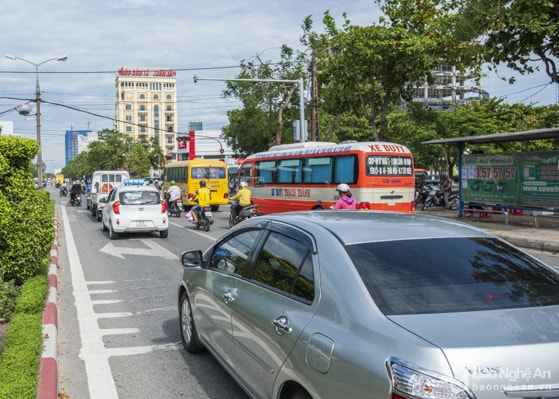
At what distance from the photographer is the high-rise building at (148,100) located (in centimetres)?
14775

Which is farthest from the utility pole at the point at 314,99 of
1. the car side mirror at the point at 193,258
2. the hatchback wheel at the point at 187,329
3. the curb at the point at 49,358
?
the car side mirror at the point at 193,258

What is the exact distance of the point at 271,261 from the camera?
12.5 feet

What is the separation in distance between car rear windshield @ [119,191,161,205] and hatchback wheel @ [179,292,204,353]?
1076 cm

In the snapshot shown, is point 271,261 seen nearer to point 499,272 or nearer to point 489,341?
point 499,272

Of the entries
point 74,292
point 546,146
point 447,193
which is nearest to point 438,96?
point 546,146

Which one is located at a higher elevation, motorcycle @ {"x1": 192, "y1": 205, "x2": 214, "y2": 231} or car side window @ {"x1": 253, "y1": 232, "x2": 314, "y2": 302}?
car side window @ {"x1": 253, "y1": 232, "x2": 314, "y2": 302}

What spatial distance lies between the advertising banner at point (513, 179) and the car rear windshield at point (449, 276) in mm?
14840

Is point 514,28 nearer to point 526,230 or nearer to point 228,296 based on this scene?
point 526,230

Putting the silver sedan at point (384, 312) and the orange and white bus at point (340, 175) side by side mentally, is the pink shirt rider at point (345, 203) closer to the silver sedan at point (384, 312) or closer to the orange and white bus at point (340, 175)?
the orange and white bus at point (340, 175)

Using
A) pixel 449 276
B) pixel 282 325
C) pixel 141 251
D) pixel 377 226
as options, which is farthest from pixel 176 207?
pixel 449 276

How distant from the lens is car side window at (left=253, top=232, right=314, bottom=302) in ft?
10.8

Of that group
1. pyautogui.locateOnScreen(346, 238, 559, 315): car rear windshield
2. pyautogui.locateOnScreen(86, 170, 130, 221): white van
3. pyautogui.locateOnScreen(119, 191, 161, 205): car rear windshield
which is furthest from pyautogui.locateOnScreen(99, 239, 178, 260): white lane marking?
pyautogui.locateOnScreen(86, 170, 130, 221): white van

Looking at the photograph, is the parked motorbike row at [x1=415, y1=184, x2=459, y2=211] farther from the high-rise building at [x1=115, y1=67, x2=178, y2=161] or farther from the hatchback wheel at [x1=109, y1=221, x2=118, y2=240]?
the high-rise building at [x1=115, y1=67, x2=178, y2=161]

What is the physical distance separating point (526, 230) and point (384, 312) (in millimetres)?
15316
